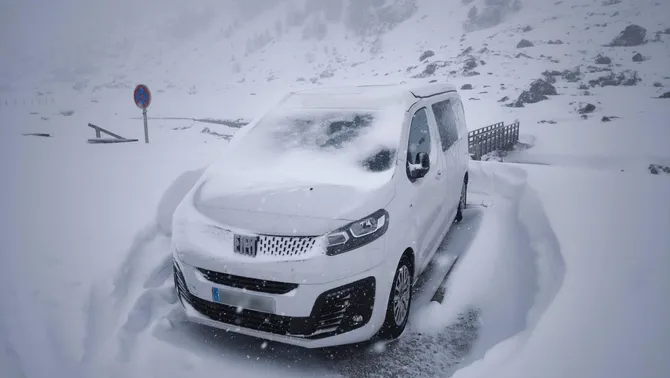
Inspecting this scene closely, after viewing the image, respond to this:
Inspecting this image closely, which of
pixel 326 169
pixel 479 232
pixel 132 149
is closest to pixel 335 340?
pixel 326 169

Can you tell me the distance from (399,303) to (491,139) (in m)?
15.1

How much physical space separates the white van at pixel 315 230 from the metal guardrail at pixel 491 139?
12.5 meters

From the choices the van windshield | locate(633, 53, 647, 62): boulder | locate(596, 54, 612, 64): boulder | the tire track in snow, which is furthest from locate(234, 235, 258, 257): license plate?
locate(633, 53, 647, 62): boulder

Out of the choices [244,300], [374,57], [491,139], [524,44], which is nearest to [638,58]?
[524,44]

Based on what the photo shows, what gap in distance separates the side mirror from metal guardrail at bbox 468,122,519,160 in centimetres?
1280

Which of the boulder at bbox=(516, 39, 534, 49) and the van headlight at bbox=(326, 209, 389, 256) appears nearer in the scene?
the van headlight at bbox=(326, 209, 389, 256)

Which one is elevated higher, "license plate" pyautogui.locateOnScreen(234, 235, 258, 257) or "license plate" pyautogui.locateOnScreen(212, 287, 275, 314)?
"license plate" pyautogui.locateOnScreen(234, 235, 258, 257)

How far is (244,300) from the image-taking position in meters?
2.87

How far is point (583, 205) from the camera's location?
17.7 feet

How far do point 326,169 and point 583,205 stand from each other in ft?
12.5

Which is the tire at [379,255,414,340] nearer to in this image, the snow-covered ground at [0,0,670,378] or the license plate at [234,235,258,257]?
the snow-covered ground at [0,0,670,378]

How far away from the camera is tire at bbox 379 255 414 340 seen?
3.19 meters

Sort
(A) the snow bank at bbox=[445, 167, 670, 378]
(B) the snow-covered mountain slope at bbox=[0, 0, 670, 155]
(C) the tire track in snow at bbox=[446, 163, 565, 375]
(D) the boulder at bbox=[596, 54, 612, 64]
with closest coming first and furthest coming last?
(A) the snow bank at bbox=[445, 167, 670, 378], (C) the tire track in snow at bbox=[446, 163, 565, 375], (B) the snow-covered mountain slope at bbox=[0, 0, 670, 155], (D) the boulder at bbox=[596, 54, 612, 64]

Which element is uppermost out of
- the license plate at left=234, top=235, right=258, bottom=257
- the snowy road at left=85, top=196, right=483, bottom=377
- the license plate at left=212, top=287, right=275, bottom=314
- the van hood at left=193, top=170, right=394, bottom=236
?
the van hood at left=193, top=170, right=394, bottom=236
